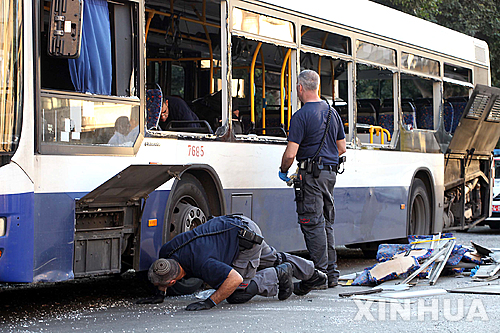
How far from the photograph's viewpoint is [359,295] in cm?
755

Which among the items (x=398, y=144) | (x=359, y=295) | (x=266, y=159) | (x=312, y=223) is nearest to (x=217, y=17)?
(x=266, y=159)

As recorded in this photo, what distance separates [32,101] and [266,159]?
10.9ft

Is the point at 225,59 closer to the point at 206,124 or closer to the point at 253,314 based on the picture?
the point at 206,124

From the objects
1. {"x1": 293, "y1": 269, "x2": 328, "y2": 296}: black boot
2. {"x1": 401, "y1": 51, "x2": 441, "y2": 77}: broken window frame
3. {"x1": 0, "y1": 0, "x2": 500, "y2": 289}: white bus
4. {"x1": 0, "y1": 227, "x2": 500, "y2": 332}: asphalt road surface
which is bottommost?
{"x1": 0, "y1": 227, "x2": 500, "y2": 332}: asphalt road surface

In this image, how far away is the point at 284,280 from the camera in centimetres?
724

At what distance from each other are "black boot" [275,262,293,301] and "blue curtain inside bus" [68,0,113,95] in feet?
7.31

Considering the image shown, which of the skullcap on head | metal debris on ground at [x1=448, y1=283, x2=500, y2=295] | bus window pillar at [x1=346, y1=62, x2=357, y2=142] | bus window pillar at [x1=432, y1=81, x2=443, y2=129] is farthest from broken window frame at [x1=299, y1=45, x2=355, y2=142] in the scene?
the skullcap on head

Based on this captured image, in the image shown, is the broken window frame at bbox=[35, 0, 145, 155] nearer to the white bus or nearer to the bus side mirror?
the white bus

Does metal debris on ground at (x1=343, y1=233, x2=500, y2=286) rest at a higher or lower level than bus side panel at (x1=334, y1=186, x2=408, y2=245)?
lower

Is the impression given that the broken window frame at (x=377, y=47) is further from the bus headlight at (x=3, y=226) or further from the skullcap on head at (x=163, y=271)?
the bus headlight at (x=3, y=226)

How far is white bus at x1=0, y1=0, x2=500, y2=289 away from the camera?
6.16m

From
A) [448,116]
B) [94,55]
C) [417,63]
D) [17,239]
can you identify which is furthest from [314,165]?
[448,116]

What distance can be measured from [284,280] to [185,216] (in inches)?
46.9

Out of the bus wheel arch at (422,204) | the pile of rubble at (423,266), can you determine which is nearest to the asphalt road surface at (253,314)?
the pile of rubble at (423,266)
